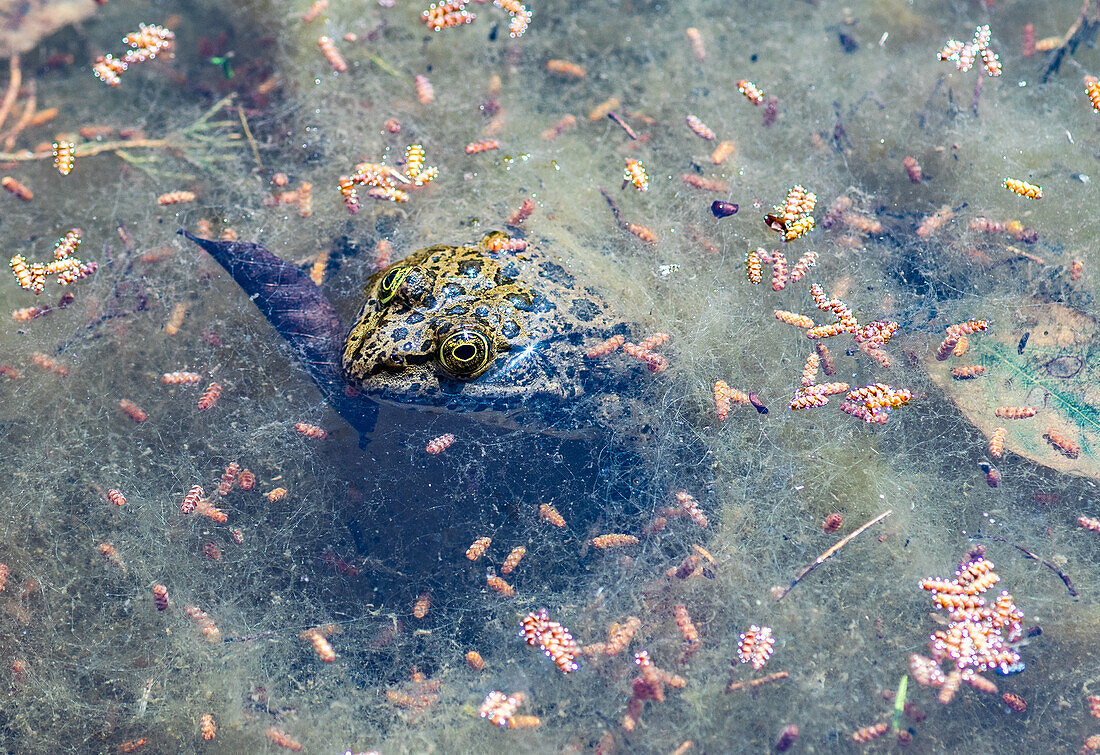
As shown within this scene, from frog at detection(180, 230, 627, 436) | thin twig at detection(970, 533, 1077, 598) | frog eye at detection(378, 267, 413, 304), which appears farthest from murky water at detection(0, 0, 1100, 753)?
frog eye at detection(378, 267, 413, 304)

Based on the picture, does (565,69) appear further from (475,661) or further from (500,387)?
(475,661)

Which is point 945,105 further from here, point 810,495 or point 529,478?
point 529,478

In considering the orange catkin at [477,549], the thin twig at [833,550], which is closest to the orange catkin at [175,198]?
the orange catkin at [477,549]

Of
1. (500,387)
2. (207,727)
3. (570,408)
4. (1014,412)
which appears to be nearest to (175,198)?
(500,387)

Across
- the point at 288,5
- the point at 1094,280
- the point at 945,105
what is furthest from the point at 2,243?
the point at 1094,280

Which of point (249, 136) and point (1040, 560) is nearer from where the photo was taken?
point (1040, 560)

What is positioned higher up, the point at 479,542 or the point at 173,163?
the point at 173,163

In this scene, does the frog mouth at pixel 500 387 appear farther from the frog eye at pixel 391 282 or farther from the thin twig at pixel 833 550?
the thin twig at pixel 833 550

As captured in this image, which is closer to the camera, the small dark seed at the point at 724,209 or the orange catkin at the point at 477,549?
the orange catkin at the point at 477,549
